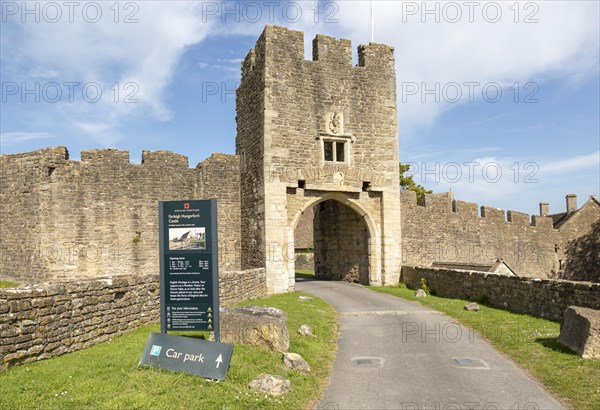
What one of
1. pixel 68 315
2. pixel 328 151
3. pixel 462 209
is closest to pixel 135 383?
pixel 68 315

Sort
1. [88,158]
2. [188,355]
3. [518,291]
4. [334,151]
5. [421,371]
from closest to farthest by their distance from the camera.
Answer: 1. [188,355]
2. [421,371]
3. [518,291]
4. [88,158]
5. [334,151]

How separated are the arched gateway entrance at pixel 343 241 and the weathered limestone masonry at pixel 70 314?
28.9 ft

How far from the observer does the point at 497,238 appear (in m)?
29.4

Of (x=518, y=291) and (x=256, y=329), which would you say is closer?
(x=256, y=329)

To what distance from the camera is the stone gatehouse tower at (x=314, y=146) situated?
18531 mm

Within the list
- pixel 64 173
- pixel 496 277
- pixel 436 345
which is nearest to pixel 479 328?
pixel 436 345

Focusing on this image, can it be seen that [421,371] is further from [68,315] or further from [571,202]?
[571,202]

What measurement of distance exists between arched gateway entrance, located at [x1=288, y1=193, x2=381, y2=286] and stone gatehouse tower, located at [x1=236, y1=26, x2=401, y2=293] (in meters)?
0.06

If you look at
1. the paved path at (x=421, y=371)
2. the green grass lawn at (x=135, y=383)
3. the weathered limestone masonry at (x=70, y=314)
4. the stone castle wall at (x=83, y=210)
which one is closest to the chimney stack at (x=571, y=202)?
the paved path at (x=421, y=371)

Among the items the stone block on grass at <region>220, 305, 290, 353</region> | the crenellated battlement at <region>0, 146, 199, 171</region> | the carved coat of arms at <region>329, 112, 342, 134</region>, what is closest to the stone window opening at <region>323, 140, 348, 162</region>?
the carved coat of arms at <region>329, 112, 342, 134</region>

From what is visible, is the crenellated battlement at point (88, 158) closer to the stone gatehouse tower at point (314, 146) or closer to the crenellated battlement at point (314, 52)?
the stone gatehouse tower at point (314, 146)

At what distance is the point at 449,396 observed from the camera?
6.81m

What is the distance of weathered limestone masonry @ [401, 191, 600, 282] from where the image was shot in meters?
25.6

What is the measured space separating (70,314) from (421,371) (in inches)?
246
